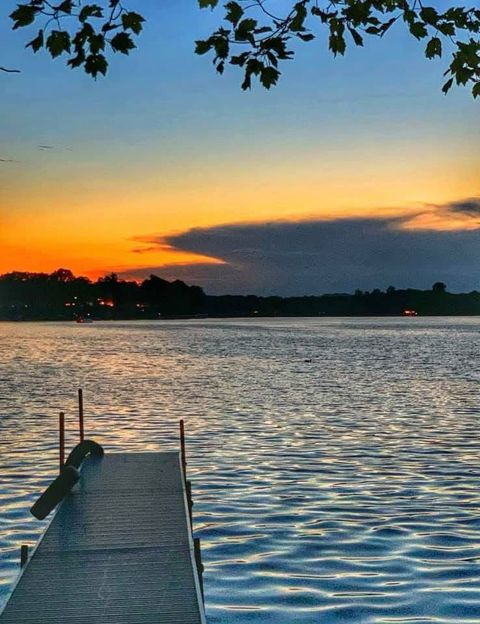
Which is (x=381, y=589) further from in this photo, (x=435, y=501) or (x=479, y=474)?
(x=479, y=474)

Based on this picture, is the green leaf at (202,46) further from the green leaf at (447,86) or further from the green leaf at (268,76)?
the green leaf at (447,86)

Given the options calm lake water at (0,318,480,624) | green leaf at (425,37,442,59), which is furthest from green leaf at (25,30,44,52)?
calm lake water at (0,318,480,624)

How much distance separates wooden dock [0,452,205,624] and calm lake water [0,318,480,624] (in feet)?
3.97

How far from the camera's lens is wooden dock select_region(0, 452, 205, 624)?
1093 cm

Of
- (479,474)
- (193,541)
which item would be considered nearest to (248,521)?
(193,541)

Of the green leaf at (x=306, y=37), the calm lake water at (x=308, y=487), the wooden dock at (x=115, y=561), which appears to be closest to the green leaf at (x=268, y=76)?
the green leaf at (x=306, y=37)

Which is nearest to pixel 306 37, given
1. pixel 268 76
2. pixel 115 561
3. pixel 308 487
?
pixel 268 76

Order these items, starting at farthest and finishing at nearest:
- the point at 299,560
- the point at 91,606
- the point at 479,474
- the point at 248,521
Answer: the point at 479,474
the point at 248,521
the point at 299,560
the point at 91,606

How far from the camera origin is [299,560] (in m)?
16.6

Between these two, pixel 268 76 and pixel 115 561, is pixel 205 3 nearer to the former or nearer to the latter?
pixel 268 76

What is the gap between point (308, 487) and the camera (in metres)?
23.4

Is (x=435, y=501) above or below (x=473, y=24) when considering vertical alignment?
below

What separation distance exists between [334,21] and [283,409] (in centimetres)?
3718

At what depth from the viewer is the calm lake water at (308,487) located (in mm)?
14648
